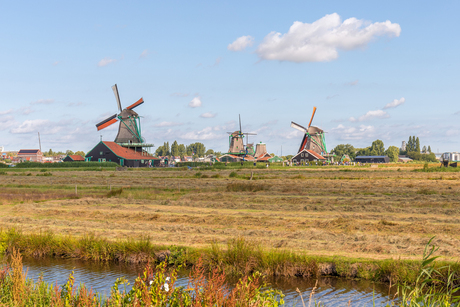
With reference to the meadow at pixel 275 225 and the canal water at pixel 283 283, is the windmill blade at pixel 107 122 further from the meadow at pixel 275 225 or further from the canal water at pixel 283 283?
the canal water at pixel 283 283

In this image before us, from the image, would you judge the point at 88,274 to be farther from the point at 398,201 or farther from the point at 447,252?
the point at 398,201

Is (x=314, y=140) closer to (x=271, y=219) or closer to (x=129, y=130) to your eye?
(x=129, y=130)

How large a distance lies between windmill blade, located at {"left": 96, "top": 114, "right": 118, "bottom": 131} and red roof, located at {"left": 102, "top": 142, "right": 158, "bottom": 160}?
7.95m

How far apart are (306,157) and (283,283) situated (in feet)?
359

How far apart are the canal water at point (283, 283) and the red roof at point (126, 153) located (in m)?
84.0

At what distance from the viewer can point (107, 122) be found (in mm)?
106812

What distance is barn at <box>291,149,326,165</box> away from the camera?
118 meters

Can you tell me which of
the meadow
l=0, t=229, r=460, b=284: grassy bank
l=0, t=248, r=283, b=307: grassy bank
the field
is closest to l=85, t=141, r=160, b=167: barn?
the field

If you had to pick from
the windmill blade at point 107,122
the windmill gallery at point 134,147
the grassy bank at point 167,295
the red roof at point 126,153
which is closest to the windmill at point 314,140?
the windmill gallery at point 134,147

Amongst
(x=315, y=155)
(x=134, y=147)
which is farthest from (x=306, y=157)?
(x=134, y=147)

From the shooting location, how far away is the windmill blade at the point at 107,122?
106 meters

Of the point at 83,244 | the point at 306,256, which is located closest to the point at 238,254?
the point at 306,256

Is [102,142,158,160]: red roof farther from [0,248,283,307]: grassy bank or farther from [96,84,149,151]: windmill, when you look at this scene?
[0,248,283,307]: grassy bank

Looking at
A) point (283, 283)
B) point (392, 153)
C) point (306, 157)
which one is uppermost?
point (392, 153)
